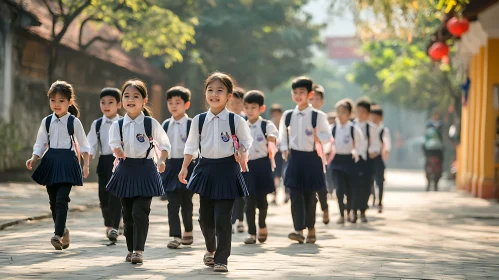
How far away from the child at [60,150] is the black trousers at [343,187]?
5.63 m

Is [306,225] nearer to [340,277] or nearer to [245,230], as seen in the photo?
[245,230]

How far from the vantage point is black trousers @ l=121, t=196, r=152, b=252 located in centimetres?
925

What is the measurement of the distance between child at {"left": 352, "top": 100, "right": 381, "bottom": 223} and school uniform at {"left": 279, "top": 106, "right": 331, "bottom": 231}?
3433 millimetres

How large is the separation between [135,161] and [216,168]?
916mm

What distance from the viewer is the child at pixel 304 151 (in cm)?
1192

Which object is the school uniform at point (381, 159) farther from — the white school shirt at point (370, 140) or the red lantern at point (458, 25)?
the red lantern at point (458, 25)

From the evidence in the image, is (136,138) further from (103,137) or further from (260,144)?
(260,144)

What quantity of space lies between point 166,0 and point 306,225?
2005 centimetres

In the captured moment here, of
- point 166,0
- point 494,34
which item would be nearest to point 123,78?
point 166,0

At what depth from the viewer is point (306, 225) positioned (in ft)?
39.0

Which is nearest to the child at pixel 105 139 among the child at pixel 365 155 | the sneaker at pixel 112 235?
the sneaker at pixel 112 235

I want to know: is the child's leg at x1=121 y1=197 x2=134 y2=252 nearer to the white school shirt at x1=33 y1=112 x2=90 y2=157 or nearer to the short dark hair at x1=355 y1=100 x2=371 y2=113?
the white school shirt at x1=33 y1=112 x2=90 y2=157

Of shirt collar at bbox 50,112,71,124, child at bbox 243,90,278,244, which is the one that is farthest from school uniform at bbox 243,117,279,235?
shirt collar at bbox 50,112,71,124

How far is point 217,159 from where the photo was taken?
29.9 feet
